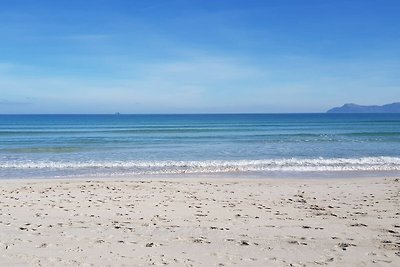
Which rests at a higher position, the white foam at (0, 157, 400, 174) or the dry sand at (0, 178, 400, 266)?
the dry sand at (0, 178, 400, 266)

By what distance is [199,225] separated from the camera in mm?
7586

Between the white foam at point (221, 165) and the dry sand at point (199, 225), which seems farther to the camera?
the white foam at point (221, 165)

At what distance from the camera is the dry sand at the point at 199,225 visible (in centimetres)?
567

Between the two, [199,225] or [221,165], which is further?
[221,165]

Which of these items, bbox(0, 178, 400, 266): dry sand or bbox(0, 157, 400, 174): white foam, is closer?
bbox(0, 178, 400, 266): dry sand

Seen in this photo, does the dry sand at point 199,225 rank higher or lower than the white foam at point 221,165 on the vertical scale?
higher

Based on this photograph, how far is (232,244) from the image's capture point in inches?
246

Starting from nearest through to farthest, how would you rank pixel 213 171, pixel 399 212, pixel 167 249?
pixel 167 249 < pixel 399 212 < pixel 213 171

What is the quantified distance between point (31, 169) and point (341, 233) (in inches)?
577

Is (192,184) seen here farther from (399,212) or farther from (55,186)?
(399,212)

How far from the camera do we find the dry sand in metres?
5.67

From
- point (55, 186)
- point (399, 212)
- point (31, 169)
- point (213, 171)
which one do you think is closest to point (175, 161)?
point (213, 171)

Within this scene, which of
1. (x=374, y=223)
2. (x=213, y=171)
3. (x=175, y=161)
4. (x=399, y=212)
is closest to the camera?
(x=374, y=223)

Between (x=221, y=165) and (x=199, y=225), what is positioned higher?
(x=199, y=225)
